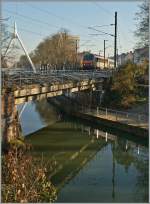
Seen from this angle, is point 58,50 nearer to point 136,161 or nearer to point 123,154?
point 123,154

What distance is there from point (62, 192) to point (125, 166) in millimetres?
5758

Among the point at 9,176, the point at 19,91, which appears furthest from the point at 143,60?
the point at 9,176

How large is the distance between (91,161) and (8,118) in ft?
17.0

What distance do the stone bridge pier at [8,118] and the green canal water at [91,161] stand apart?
1.53m

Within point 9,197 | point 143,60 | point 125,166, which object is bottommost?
point 125,166

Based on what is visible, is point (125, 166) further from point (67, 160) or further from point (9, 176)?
point (9, 176)

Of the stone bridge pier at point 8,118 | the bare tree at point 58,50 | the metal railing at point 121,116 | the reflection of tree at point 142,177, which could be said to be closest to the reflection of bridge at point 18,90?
the stone bridge pier at point 8,118

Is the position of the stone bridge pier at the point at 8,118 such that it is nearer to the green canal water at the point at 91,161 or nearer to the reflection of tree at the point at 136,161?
the green canal water at the point at 91,161

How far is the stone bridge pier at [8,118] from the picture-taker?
893 inches

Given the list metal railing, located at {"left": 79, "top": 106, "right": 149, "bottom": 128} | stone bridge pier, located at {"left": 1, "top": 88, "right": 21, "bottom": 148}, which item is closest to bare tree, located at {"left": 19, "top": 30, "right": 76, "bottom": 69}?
metal railing, located at {"left": 79, "top": 106, "right": 149, "bottom": 128}

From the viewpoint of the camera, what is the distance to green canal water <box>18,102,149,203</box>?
15984 millimetres

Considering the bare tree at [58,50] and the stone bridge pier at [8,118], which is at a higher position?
the bare tree at [58,50]

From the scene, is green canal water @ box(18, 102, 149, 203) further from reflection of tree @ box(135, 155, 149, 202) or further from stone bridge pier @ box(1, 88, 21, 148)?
stone bridge pier @ box(1, 88, 21, 148)

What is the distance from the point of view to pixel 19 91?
80.3ft
